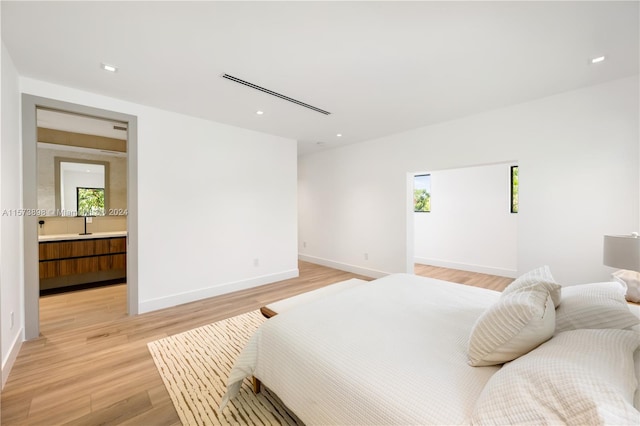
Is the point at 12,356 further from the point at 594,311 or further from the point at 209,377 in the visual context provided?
the point at 594,311

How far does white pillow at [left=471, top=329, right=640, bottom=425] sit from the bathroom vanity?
17.9 feet

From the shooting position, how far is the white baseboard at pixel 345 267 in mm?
4973

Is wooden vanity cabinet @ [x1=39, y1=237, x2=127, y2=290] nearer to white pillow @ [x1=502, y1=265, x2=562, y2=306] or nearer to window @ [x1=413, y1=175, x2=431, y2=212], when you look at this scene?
white pillow @ [x1=502, y1=265, x2=562, y2=306]

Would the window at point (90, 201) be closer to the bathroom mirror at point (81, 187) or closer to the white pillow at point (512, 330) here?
the bathroom mirror at point (81, 187)

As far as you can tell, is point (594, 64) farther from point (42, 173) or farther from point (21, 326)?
point (42, 173)

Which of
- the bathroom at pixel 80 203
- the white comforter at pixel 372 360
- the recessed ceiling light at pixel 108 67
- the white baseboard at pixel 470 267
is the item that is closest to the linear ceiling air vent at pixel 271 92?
the recessed ceiling light at pixel 108 67

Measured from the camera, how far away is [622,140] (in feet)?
8.74

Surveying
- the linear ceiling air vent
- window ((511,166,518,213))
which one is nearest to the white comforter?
the linear ceiling air vent

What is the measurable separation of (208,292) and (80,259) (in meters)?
2.26

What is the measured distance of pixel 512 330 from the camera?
1.17 meters

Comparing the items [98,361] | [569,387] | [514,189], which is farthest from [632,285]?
[98,361]

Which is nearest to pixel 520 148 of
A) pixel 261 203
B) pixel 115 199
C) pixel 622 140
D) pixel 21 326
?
pixel 622 140

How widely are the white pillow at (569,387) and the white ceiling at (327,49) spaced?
1979 mm

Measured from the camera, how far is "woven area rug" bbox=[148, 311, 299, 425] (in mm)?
1653
